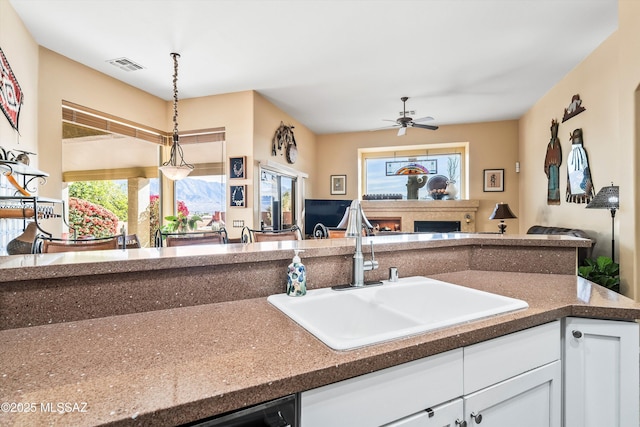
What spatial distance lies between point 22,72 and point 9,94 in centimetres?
53

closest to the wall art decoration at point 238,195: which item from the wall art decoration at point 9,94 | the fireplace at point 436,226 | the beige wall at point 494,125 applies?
the beige wall at point 494,125

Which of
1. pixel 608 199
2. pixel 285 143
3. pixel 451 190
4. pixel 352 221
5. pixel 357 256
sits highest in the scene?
pixel 285 143

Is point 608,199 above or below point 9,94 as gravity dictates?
below

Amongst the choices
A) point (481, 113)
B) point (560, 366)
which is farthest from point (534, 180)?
point (560, 366)

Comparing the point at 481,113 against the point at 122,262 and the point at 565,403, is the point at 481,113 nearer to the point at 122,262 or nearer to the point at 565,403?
the point at 565,403

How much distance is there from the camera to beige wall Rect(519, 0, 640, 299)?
2.32 m

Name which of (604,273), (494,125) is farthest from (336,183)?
(604,273)

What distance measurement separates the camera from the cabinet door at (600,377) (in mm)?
1008

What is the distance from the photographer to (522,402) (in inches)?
37.5

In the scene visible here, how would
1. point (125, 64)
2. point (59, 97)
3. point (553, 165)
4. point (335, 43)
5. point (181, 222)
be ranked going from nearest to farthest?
point (335, 43) → point (59, 97) → point (125, 64) → point (181, 222) → point (553, 165)

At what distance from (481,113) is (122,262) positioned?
5.86 m

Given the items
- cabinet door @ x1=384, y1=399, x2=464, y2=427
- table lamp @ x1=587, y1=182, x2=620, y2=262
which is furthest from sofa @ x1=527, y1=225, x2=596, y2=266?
cabinet door @ x1=384, y1=399, x2=464, y2=427

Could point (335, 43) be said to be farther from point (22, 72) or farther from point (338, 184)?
point (338, 184)

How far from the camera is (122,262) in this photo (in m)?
0.95
